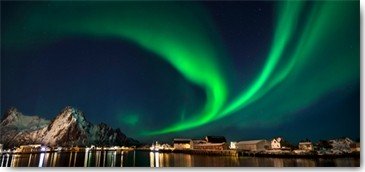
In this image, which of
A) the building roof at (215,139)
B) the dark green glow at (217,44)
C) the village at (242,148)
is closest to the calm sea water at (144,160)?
the village at (242,148)

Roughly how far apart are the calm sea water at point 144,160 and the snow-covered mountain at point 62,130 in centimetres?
12

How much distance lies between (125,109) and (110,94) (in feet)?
0.67

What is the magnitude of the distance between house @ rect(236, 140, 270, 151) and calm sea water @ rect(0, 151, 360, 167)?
3.6 inches

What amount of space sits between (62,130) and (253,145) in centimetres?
173

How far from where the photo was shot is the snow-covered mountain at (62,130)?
12.6 ft

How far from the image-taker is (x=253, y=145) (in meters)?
3.70

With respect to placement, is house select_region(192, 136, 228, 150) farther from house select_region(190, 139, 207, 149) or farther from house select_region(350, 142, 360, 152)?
house select_region(350, 142, 360, 152)

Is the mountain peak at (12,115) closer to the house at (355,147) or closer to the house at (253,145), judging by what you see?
the house at (253,145)

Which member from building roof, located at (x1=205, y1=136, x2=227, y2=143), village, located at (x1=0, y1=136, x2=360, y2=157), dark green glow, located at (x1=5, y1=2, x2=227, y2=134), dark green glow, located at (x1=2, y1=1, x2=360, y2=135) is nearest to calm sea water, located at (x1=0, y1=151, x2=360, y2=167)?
village, located at (x1=0, y1=136, x2=360, y2=157)

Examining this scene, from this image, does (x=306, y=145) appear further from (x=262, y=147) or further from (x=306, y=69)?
(x=306, y=69)

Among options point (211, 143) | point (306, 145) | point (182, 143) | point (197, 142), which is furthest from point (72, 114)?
point (306, 145)

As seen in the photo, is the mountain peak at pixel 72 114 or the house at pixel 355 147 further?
the mountain peak at pixel 72 114

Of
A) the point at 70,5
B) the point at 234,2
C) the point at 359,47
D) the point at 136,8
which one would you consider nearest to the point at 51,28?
the point at 70,5

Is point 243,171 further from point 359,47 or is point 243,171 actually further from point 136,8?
point 136,8
